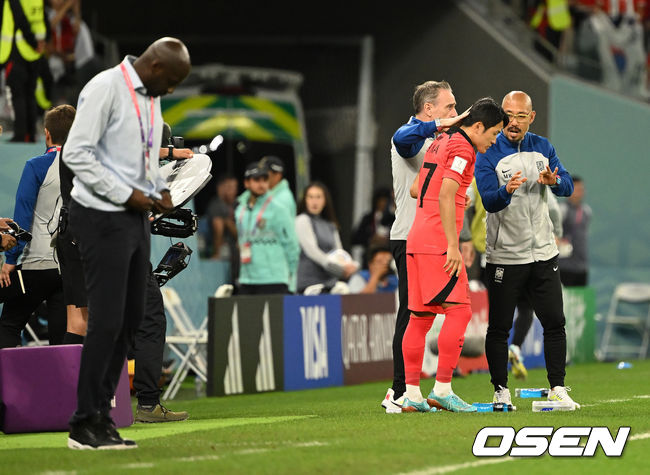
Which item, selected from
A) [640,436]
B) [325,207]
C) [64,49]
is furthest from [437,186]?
[64,49]

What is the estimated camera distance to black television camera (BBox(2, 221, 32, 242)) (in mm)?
8438

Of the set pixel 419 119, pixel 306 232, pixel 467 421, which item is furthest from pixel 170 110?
pixel 467 421

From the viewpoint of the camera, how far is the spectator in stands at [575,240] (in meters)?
18.3

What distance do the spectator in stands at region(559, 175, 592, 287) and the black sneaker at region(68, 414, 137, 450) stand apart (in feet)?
41.0

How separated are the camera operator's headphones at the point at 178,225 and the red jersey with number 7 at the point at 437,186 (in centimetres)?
141

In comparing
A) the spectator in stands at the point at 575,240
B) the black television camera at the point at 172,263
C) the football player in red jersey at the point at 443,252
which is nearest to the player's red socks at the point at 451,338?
the football player in red jersey at the point at 443,252

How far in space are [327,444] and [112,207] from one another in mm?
1597

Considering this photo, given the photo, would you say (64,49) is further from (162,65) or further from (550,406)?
(162,65)

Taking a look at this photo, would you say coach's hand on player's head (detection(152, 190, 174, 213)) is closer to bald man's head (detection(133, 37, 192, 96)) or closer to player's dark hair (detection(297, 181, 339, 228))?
bald man's head (detection(133, 37, 192, 96))

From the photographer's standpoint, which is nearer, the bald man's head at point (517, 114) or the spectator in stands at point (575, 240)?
the bald man's head at point (517, 114)

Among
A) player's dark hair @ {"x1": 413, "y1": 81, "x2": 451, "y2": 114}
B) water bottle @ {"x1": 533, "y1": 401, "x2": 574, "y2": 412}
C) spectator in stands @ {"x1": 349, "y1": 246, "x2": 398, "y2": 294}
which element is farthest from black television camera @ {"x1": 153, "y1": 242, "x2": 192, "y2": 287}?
spectator in stands @ {"x1": 349, "y1": 246, "x2": 398, "y2": 294}

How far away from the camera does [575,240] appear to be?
1834 cm

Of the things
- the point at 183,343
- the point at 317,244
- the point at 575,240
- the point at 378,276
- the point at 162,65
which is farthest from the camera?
the point at 575,240

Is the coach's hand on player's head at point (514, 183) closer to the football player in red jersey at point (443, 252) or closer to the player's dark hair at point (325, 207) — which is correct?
the football player in red jersey at point (443, 252)
